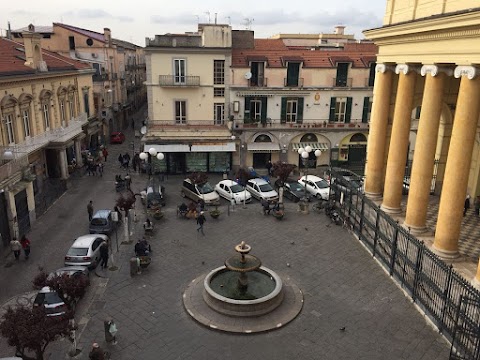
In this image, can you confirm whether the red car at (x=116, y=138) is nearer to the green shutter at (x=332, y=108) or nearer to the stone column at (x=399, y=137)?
the green shutter at (x=332, y=108)

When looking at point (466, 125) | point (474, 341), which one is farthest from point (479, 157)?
point (474, 341)

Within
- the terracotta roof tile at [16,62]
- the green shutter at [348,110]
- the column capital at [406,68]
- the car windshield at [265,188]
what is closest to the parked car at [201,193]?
the car windshield at [265,188]

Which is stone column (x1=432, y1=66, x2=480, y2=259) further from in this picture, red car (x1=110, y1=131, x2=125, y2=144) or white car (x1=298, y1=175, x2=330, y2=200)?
red car (x1=110, y1=131, x2=125, y2=144)

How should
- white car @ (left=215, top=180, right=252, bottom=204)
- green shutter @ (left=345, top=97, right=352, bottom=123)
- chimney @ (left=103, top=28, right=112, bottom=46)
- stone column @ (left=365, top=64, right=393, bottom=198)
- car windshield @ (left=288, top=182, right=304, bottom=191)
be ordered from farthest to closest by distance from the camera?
chimney @ (left=103, top=28, right=112, bottom=46) < green shutter @ (left=345, top=97, right=352, bottom=123) < car windshield @ (left=288, top=182, right=304, bottom=191) < white car @ (left=215, top=180, right=252, bottom=204) < stone column @ (left=365, top=64, right=393, bottom=198)

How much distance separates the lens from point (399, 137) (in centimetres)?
1911

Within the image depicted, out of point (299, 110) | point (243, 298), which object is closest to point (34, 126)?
point (243, 298)

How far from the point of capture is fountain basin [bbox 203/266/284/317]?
14.0 m

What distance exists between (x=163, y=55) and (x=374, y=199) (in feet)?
63.5

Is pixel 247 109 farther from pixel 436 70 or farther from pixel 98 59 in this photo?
pixel 98 59

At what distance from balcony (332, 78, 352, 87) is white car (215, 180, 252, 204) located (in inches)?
481

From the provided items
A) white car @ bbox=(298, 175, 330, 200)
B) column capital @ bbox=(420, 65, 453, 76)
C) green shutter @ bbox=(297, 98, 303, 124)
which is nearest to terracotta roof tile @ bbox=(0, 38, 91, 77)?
green shutter @ bbox=(297, 98, 303, 124)

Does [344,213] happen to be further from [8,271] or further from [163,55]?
[163,55]

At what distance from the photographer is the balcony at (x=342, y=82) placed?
3297 centimetres

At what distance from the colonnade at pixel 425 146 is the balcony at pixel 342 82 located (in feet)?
38.1
